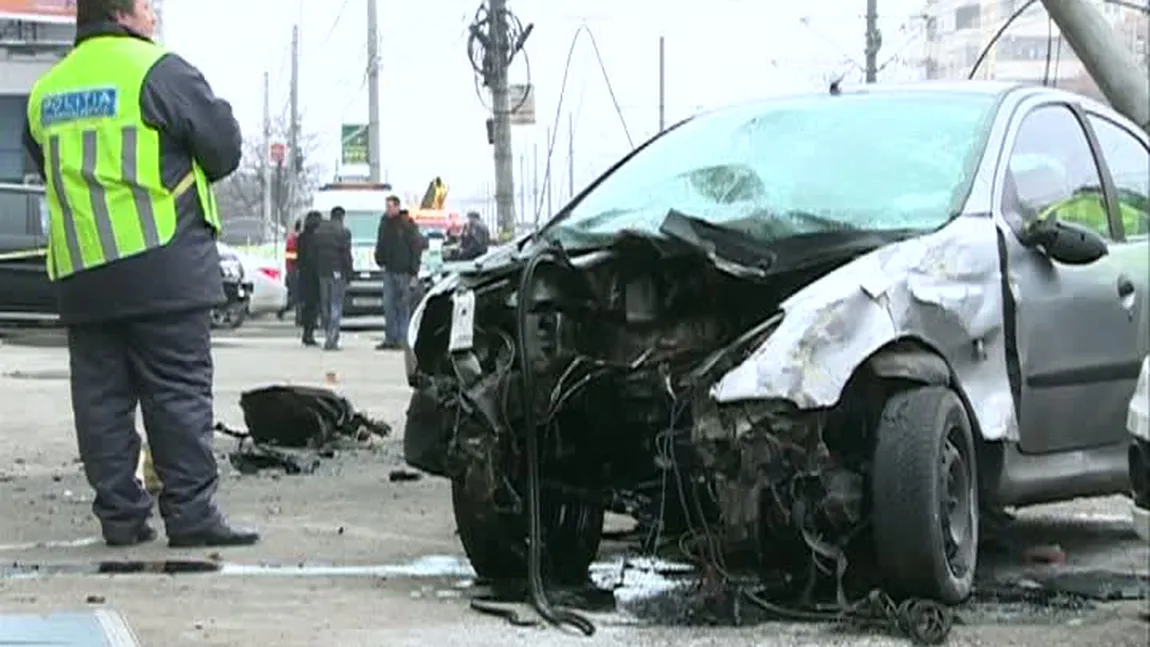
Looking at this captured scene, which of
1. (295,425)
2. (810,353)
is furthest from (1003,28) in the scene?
(295,425)

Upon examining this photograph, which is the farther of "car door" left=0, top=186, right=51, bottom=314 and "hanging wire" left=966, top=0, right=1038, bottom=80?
"car door" left=0, top=186, right=51, bottom=314

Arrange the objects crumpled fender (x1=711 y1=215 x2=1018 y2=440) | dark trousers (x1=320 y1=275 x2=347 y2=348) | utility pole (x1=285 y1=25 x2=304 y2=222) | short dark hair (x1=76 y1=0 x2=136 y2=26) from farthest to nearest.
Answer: utility pole (x1=285 y1=25 x2=304 y2=222) → dark trousers (x1=320 y1=275 x2=347 y2=348) → short dark hair (x1=76 y1=0 x2=136 y2=26) → crumpled fender (x1=711 y1=215 x2=1018 y2=440)

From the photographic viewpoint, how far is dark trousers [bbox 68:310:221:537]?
662cm

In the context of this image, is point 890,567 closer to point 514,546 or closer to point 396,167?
point 514,546

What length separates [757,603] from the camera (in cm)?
555

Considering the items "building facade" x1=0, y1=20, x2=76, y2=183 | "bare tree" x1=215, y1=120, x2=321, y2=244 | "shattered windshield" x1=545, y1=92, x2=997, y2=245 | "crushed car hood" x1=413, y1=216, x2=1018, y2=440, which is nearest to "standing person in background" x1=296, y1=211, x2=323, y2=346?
"building facade" x1=0, y1=20, x2=76, y2=183

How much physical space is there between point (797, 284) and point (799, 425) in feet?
1.86

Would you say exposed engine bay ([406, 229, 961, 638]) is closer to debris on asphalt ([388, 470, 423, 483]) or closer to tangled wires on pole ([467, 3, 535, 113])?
debris on asphalt ([388, 470, 423, 483])

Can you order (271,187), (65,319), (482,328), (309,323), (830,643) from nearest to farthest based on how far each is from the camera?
1. (830,643)
2. (482,328)
3. (65,319)
4. (309,323)
5. (271,187)

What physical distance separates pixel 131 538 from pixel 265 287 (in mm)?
20742

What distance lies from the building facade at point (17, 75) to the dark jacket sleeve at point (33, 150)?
26.5 m

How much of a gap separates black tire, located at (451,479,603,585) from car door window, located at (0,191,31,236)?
47.3 feet

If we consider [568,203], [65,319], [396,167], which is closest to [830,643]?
[568,203]

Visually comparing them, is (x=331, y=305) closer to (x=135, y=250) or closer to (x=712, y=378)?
(x=135, y=250)
